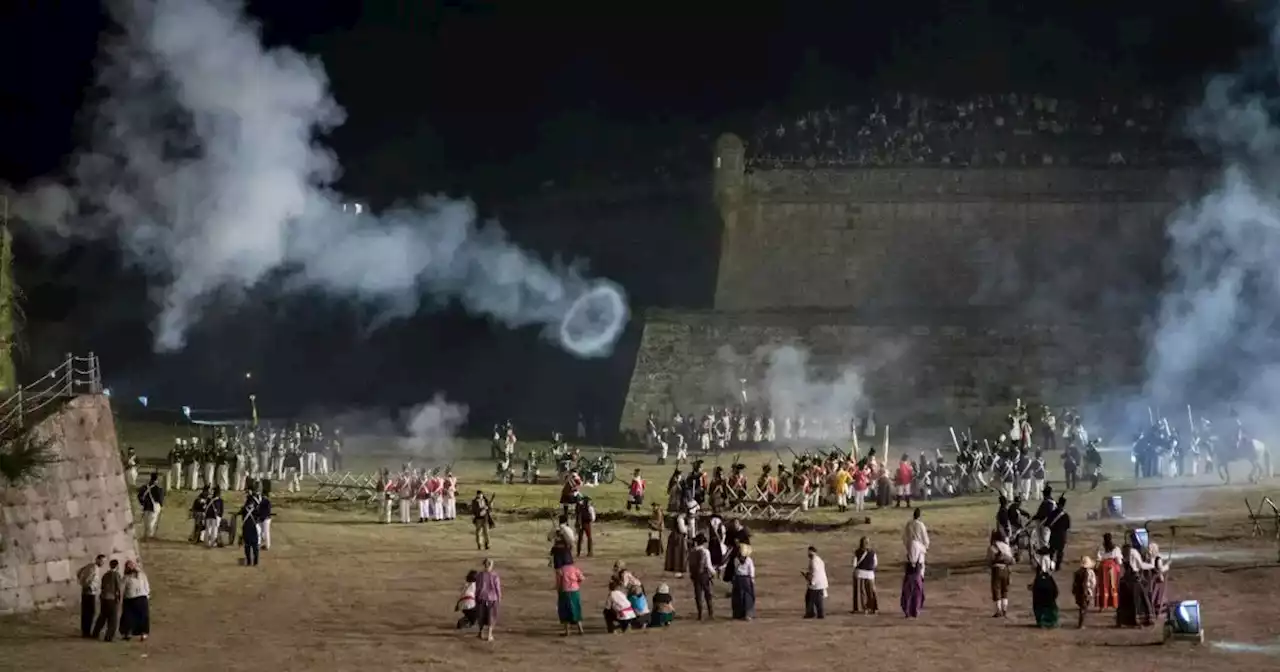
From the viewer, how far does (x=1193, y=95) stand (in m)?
53.1

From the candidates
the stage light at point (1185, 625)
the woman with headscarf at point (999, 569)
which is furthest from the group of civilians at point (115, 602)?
the stage light at point (1185, 625)

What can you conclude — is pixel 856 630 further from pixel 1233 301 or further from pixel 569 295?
pixel 569 295

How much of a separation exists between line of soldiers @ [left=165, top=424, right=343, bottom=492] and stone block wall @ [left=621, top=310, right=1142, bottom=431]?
1092cm

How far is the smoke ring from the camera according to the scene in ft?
183

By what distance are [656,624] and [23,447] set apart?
909cm

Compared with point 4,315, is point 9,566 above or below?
below

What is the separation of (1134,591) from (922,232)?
35.0 meters

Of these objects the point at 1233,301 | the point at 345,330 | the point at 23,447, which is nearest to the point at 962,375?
the point at 1233,301

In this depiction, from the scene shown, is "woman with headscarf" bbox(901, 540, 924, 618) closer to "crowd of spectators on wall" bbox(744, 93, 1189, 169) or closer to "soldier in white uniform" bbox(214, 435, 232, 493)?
"soldier in white uniform" bbox(214, 435, 232, 493)

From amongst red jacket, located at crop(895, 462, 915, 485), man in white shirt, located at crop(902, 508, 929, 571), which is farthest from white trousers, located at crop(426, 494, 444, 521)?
man in white shirt, located at crop(902, 508, 929, 571)

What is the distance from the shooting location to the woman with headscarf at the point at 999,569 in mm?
18078

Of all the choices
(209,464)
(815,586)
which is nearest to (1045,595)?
(815,586)

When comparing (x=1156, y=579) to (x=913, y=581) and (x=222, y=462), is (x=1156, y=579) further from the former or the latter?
(x=222, y=462)

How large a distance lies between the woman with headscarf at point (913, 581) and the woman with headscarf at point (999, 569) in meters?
0.89
